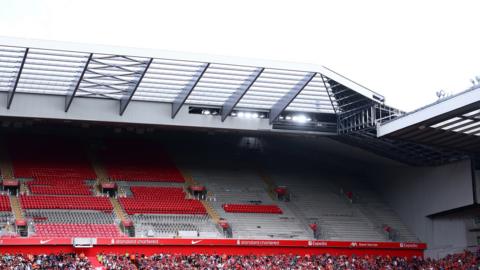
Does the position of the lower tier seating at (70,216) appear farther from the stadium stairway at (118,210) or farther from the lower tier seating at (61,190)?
the lower tier seating at (61,190)

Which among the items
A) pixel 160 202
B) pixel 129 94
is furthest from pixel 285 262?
pixel 129 94

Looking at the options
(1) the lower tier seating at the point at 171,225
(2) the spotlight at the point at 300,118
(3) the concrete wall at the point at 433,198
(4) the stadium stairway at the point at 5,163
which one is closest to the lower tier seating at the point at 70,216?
(1) the lower tier seating at the point at 171,225

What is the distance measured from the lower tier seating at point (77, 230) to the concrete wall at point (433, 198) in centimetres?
1972

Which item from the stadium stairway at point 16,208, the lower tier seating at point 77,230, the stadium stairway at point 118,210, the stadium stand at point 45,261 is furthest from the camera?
the stadium stairway at point 118,210

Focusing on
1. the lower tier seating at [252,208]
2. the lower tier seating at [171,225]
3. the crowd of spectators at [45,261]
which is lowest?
the crowd of spectators at [45,261]

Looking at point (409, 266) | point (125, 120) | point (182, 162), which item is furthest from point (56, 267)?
point (409, 266)

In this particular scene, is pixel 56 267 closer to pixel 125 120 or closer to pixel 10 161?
pixel 125 120

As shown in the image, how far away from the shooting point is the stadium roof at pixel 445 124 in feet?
112

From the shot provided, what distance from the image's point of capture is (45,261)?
36.3m

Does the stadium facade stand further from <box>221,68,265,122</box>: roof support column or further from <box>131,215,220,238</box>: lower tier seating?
<box>131,215,220,238</box>: lower tier seating

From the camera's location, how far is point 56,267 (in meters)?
36.0

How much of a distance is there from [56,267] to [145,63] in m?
10.9

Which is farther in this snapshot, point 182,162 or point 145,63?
point 182,162

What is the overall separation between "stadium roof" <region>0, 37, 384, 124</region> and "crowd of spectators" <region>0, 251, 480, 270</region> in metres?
8.12
